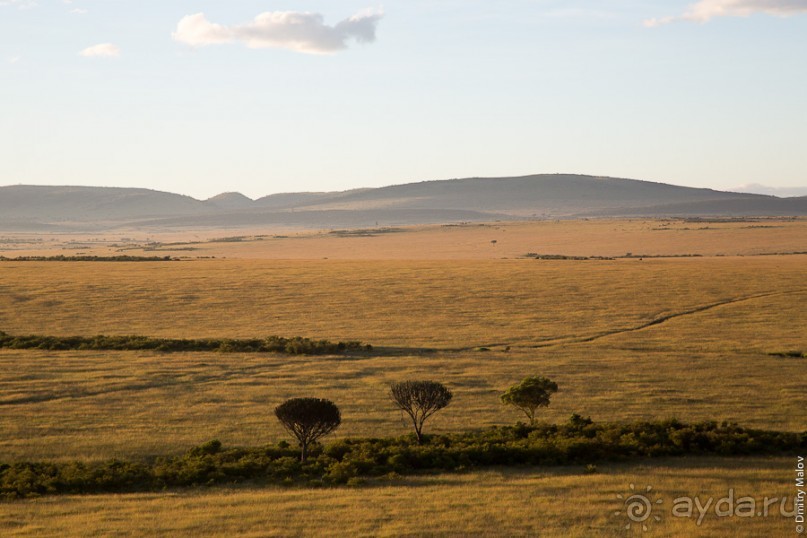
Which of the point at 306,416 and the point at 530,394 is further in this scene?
the point at 530,394

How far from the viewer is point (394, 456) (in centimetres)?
2877

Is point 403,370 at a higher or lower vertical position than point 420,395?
lower

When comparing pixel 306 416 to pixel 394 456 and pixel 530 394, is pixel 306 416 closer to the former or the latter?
pixel 394 456

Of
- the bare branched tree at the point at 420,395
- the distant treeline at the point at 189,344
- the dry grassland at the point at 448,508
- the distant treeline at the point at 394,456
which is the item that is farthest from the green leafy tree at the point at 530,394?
the distant treeline at the point at 189,344

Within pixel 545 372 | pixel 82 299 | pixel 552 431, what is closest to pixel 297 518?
pixel 552 431

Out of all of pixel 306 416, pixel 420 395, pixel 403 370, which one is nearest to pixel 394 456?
pixel 306 416

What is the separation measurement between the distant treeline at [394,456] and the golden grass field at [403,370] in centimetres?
106

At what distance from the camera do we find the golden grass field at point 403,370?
23342mm

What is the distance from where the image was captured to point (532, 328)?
61.2 meters

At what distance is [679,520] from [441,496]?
248 inches

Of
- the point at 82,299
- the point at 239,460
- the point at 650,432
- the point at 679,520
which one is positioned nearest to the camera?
the point at 679,520

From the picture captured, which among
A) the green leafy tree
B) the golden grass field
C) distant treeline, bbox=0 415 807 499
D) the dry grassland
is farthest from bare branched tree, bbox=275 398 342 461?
the green leafy tree

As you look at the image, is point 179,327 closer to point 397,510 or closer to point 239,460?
point 239,460

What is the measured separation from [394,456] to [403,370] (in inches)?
661
